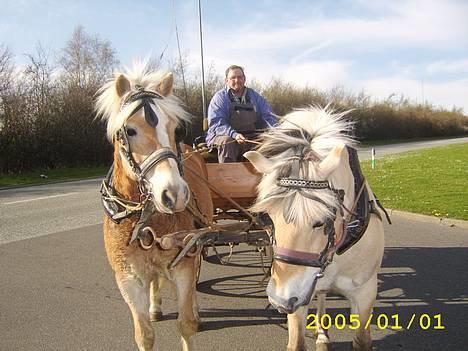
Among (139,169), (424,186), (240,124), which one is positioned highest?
(240,124)

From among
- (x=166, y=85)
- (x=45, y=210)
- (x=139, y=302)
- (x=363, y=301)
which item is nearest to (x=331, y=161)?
(x=363, y=301)

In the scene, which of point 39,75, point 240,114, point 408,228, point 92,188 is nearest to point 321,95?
point 39,75

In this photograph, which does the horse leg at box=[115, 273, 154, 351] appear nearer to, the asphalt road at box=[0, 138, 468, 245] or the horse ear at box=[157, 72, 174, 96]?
the horse ear at box=[157, 72, 174, 96]

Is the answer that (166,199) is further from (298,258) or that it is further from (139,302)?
(139,302)

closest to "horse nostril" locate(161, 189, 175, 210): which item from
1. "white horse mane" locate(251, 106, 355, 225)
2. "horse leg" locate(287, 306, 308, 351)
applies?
"white horse mane" locate(251, 106, 355, 225)

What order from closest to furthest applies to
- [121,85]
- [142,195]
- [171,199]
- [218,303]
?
[171,199] → [142,195] → [121,85] → [218,303]

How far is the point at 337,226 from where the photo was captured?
101 inches

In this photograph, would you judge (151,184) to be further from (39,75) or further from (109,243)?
(39,75)

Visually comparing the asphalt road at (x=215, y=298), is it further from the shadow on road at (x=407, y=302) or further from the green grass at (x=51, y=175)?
the green grass at (x=51, y=175)

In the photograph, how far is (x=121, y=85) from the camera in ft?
10.1

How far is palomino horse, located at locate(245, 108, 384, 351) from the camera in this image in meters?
2.33

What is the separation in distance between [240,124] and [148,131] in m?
2.44

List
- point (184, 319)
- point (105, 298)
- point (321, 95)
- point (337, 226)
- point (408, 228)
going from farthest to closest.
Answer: point (321, 95) < point (408, 228) < point (105, 298) < point (184, 319) < point (337, 226)

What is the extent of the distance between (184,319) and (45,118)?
19857 mm
